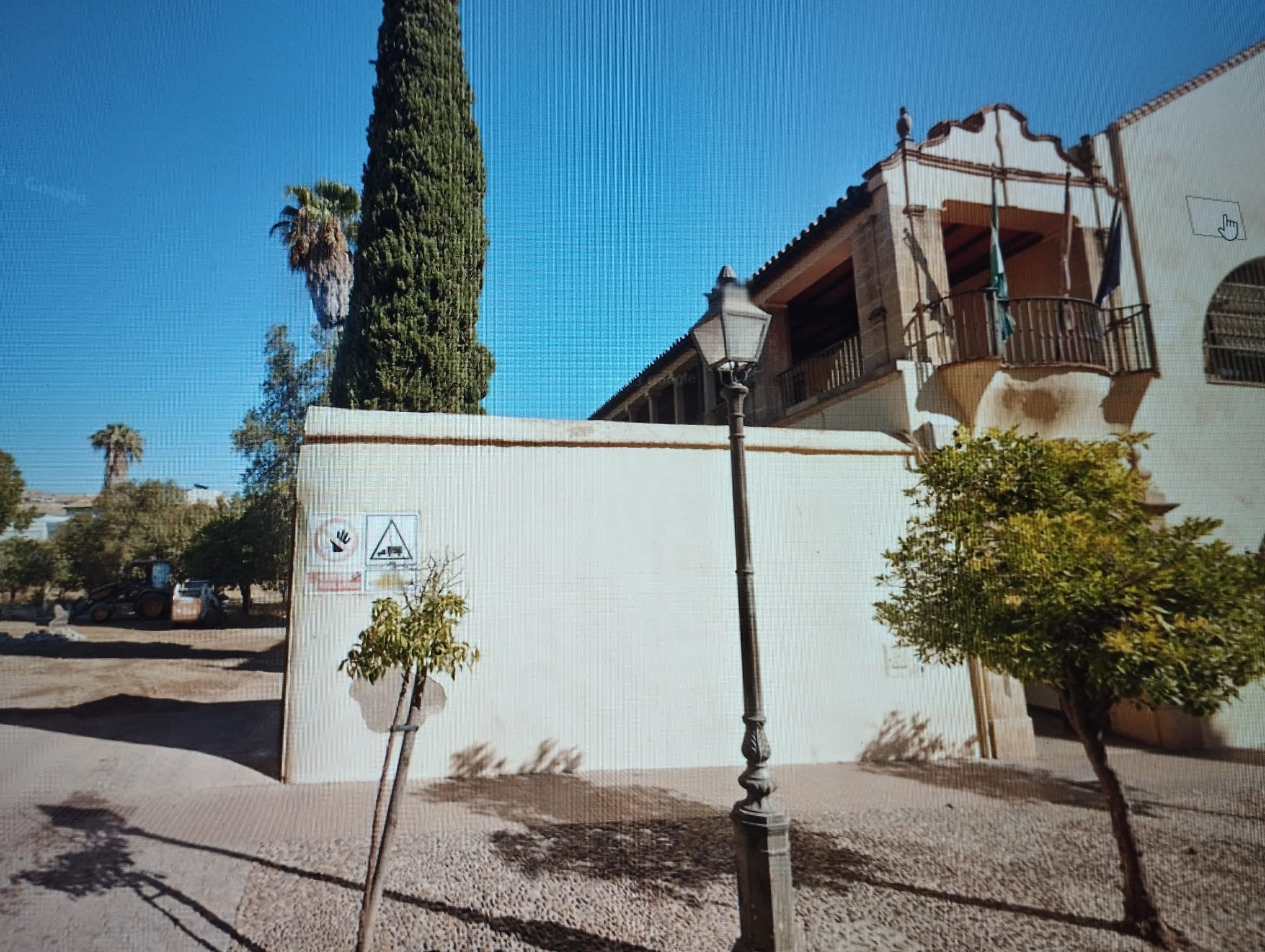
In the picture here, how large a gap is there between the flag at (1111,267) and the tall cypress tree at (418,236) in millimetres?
9891

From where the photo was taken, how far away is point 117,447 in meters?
45.2

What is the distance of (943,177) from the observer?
9570mm

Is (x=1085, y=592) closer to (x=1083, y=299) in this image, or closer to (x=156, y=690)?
(x=1083, y=299)

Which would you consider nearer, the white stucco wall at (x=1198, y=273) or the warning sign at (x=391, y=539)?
the warning sign at (x=391, y=539)

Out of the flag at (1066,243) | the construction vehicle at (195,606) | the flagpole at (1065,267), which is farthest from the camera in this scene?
the construction vehicle at (195,606)

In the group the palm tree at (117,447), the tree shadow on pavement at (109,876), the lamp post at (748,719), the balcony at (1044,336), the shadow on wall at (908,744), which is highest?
the palm tree at (117,447)

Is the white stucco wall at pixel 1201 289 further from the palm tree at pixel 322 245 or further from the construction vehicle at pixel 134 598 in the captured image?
the construction vehicle at pixel 134 598

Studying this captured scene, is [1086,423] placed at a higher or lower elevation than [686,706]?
higher

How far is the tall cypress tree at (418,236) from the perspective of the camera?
1034cm

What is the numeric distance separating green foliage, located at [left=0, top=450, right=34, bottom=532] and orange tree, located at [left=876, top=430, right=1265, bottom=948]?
35.9m

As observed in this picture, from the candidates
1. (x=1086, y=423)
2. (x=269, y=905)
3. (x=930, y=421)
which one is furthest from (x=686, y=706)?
(x=1086, y=423)

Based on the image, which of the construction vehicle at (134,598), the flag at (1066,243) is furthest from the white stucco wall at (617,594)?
the construction vehicle at (134,598)

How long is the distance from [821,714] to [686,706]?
5.48ft

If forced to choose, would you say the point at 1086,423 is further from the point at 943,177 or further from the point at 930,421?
the point at 943,177
